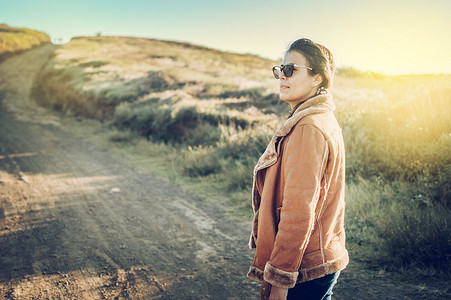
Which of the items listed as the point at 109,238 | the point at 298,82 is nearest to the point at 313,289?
the point at 298,82

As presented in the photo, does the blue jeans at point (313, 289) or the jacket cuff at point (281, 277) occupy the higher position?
the jacket cuff at point (281, 277)

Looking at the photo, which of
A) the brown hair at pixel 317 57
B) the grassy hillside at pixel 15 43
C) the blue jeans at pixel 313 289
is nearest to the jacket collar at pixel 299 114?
the brown hair at pixel 317 57

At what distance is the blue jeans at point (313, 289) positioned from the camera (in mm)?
1613

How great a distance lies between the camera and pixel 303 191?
1473mm

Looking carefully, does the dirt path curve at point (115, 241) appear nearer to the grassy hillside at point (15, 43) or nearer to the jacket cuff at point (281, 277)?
the jacket cuff at point (281, 277)

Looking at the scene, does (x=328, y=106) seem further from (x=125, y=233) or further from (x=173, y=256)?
(x=125, y=233)

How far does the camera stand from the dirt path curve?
10.8 feet

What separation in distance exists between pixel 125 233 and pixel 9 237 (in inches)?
61.2

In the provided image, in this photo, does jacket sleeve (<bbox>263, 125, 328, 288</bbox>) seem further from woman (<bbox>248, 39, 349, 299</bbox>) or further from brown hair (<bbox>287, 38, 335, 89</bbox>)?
brown hair (<bbox>287, 38, 335, 89</bbox>)

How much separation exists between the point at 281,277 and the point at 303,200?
400 mm

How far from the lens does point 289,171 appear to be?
152 cm

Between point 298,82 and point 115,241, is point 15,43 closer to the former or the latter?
point 115,241

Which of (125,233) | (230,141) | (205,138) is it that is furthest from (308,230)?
(205,138)

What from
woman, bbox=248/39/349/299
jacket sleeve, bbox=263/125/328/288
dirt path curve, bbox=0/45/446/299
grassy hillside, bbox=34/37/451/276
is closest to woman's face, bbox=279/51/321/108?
woman, bbox=248/39/349/299
